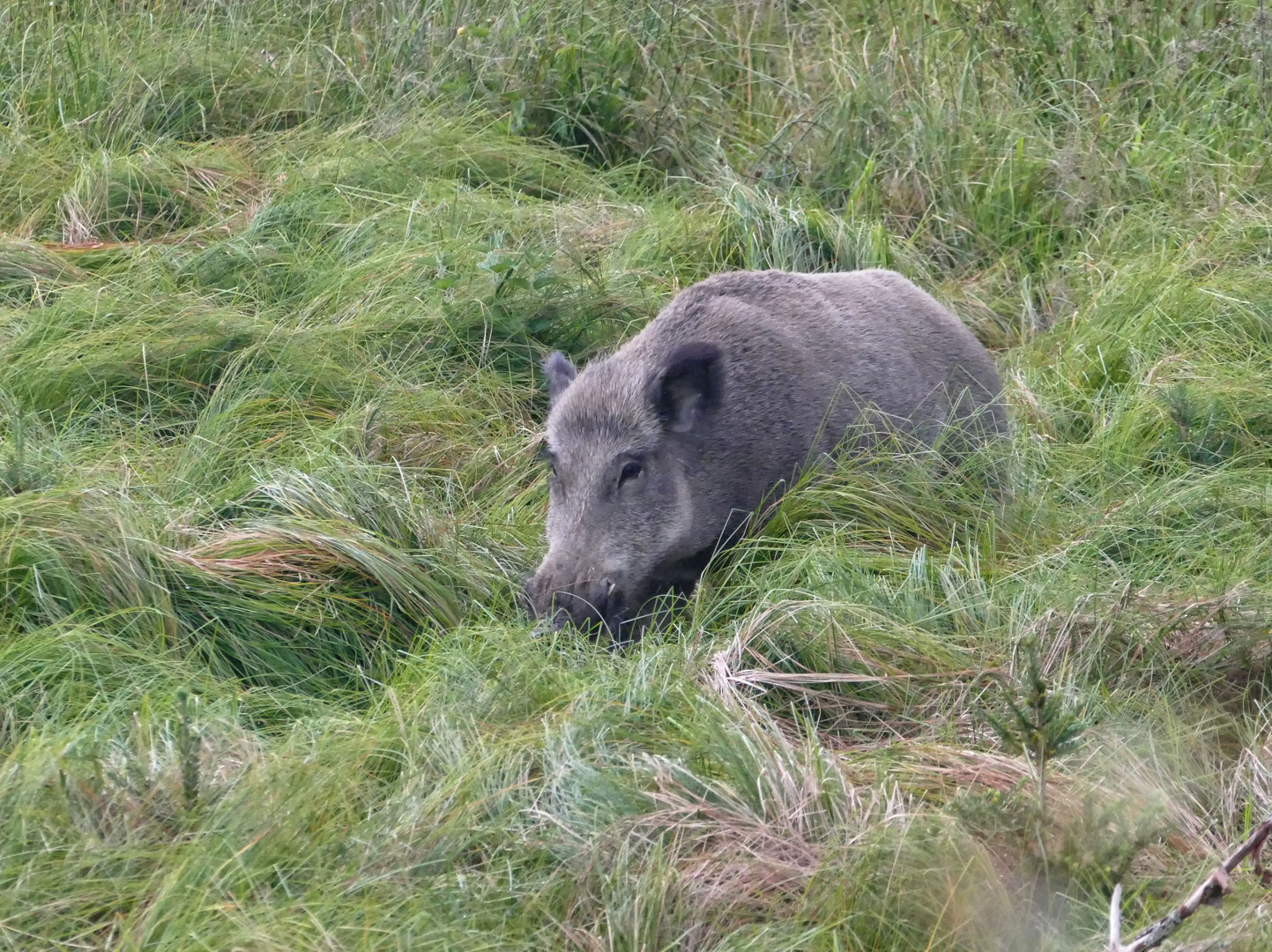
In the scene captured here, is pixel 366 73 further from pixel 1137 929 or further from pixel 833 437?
pixel 1137 929

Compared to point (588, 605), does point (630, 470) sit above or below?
above

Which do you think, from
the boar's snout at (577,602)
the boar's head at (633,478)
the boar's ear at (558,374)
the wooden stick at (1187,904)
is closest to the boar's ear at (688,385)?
the boar's head at (633,478)

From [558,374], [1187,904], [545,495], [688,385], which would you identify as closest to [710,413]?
[688,385]

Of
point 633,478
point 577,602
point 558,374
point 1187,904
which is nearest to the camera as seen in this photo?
point 1187,904

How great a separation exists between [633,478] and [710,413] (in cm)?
40

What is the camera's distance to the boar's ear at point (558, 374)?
5426 mm

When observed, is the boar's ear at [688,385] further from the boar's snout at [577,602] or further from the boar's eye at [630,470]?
the boar's snout at [577,602]

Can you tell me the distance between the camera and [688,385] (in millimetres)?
5078

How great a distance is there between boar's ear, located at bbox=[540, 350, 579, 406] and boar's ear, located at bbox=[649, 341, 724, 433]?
464 millimetres

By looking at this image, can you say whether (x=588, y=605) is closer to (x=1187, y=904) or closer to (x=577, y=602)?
(x=577, y=602)

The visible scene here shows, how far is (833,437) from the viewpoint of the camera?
5.35 metres

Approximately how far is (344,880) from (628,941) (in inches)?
22.6

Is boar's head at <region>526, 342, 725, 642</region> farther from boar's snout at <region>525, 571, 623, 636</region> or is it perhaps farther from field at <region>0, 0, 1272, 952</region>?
field at <region>0, 0, 1272, 952</region>

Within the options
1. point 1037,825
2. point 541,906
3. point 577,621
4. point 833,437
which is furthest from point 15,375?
point 1037,825
